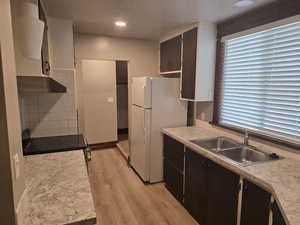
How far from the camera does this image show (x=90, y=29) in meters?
3.19

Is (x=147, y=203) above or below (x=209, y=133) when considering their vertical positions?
below

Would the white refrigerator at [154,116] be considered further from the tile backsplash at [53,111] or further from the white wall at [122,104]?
the white wall at [122,104]

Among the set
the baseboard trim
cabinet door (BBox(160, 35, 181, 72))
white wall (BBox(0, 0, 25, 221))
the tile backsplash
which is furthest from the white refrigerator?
white wall (BBox(0, 0, 25, 221))

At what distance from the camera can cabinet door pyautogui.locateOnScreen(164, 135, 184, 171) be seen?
2.51 metres

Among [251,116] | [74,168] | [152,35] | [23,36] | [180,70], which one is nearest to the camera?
[23,36]

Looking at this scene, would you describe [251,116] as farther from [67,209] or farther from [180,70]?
[67,209]

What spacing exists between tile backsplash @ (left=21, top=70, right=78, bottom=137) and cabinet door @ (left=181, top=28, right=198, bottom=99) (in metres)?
1.57

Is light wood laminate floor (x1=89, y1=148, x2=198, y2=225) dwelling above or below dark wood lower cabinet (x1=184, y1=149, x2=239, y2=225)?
below

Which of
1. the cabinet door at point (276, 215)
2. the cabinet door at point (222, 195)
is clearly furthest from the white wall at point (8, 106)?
the cabinet door at point (222, 195)

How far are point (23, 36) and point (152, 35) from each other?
2782 millimetres

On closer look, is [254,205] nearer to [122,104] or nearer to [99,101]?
[99,101]

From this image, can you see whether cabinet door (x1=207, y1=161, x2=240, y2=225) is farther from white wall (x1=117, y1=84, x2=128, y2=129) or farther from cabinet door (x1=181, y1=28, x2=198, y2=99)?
white wall (x1=117, y1=84, x2=128, y2=129)

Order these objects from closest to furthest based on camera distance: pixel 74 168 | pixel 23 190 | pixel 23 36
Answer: pixel 23 190
pixel 23 36
pixel 74 168

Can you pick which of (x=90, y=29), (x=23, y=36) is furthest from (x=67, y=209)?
(x=90, y=29)
